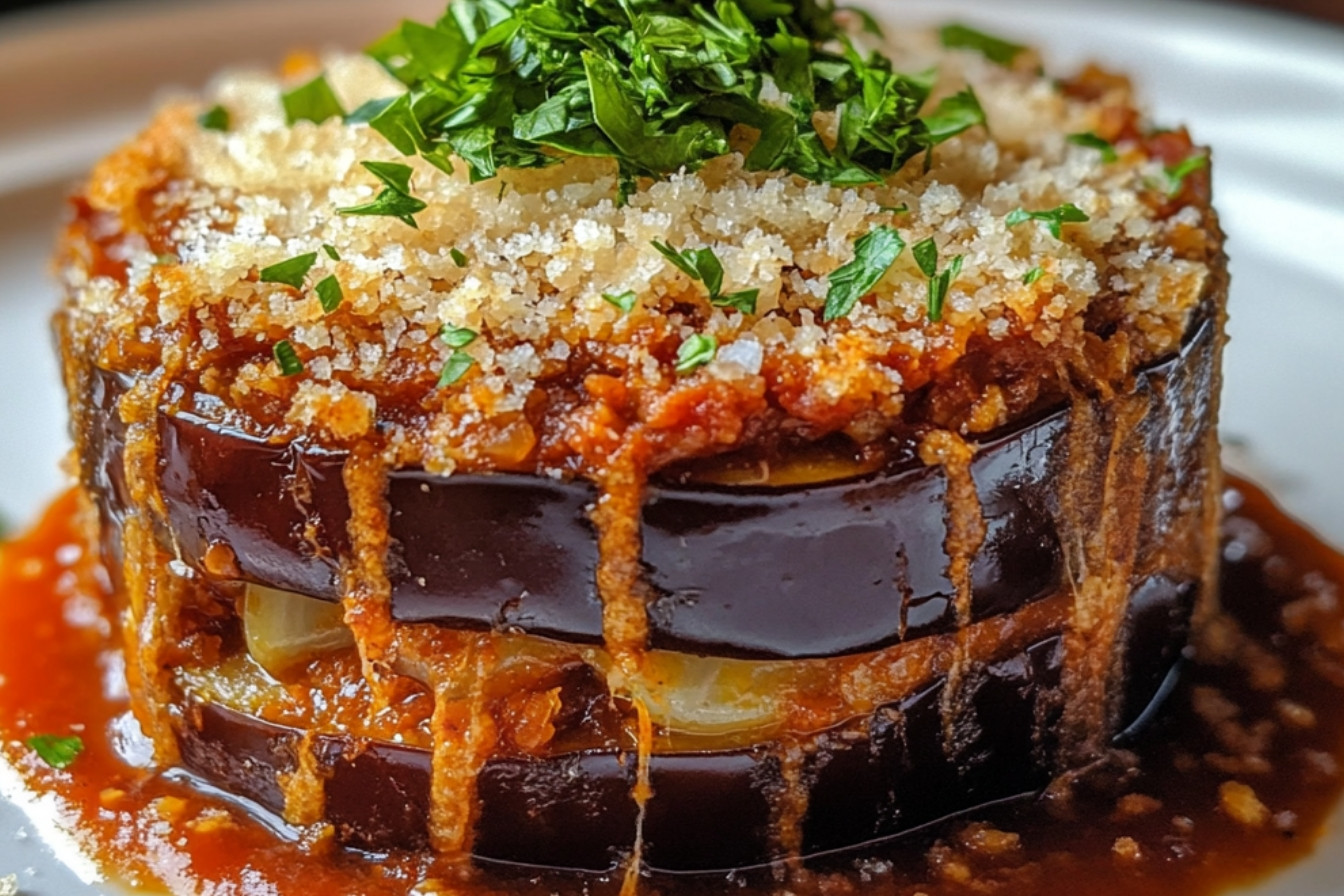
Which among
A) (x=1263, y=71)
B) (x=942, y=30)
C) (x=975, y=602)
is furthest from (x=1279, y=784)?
(x=1263, y=71)

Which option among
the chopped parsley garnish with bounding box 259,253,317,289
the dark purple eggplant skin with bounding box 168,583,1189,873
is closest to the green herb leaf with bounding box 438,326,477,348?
the chopped parsley garnish with bounding box 259,253,317,289

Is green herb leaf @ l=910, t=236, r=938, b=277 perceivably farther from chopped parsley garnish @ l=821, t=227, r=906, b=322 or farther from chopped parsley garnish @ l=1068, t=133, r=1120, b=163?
chopped parsley garnish @ l=1068, t=133, r=1120, b=163

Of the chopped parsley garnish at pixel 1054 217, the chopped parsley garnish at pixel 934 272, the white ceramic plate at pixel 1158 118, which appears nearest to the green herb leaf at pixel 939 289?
the chopped parsley garnish at pixel 934 272

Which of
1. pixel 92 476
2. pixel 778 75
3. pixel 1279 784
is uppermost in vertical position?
pixel 778 75

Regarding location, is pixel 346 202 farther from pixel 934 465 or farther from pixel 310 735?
pixel 934 465

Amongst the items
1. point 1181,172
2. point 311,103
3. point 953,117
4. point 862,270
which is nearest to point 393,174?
point 311,103

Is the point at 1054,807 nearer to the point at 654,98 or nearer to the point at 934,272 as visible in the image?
the point at 934,272
